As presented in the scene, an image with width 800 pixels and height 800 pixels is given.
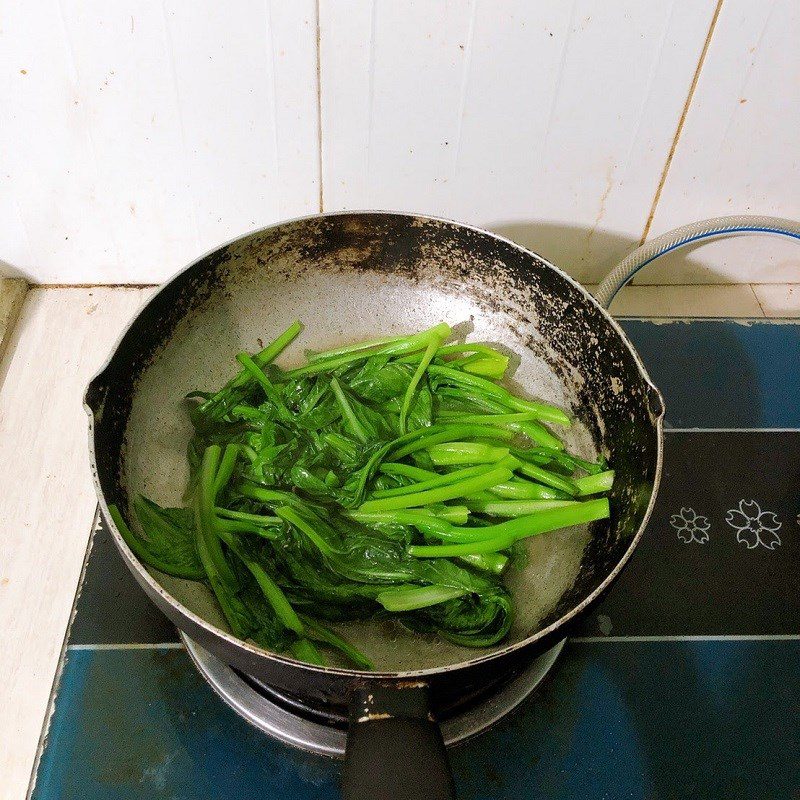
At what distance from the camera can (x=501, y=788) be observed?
848mm

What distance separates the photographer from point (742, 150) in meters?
1.27

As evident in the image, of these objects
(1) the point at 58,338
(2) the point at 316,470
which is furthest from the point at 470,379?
(1) the point at 58,338

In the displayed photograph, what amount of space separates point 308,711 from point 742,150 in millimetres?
1145

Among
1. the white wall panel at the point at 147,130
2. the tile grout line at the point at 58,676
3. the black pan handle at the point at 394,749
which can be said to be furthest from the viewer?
the white wall panel at the point at 147,130

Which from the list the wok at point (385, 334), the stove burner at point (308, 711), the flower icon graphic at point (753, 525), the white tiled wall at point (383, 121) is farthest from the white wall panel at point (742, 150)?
the stove burner at point (308, 711)

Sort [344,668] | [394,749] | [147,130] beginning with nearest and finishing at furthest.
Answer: [394,749] < [344,668] < [147,130]

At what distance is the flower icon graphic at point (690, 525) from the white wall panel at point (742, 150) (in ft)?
1.92

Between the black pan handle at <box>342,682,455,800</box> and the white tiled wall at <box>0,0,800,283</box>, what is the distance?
895 millimetres

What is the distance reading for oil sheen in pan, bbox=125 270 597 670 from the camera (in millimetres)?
900

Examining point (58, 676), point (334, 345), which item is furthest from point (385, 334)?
point (58, 676)

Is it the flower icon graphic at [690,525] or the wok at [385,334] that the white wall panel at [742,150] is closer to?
the wok at [385,334]

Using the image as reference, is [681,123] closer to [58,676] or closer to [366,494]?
[366,494]

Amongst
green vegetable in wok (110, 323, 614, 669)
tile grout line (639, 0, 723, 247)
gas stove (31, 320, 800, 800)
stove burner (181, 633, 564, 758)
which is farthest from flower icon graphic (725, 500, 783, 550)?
tile grout line (639, 0, 723, 247)

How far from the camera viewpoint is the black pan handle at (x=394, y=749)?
593 millimetres
